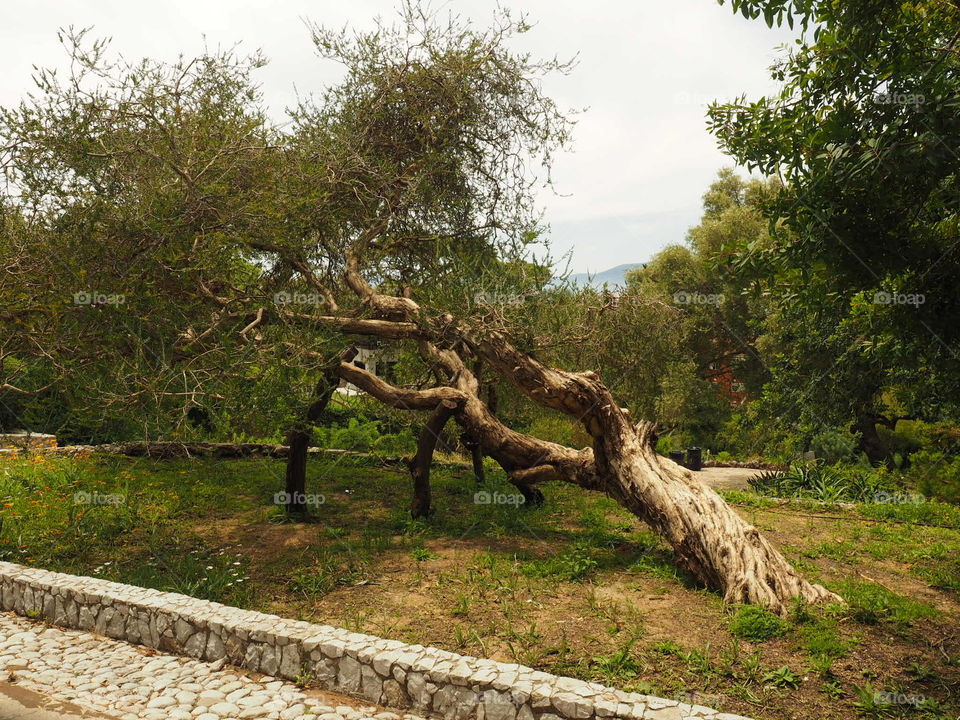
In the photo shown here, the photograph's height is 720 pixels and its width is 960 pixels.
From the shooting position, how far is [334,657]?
6.30 meters

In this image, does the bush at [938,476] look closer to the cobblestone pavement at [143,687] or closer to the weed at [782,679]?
the weed at [782,679]

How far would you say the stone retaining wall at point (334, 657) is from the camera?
5383 millimetres

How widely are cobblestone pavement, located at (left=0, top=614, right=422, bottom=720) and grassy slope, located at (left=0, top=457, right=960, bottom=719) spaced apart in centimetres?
115

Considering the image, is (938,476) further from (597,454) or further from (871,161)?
(871,161)

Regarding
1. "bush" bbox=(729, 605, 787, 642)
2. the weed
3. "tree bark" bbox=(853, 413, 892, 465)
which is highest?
"tree bark" bbox=(853, 413, 892, 465)

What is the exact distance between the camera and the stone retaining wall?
17.7 feet

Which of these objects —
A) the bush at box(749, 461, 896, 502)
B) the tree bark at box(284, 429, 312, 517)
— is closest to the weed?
the tree bark at box(284, 429, 312, 517)

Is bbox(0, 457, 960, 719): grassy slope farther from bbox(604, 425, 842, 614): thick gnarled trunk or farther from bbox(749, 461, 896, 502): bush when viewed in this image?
bbox(749, 461, 896, 502): bush

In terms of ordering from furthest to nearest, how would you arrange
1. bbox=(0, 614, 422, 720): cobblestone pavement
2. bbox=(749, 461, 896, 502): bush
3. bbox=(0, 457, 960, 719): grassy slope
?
bbox=(749, 461, 896, 502): bush < bbox=(0, 457, 960, 719): grassy slope < bbox=(0, 614, 422, 720): cobblestone pavement

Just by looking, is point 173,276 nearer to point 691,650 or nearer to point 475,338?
point 475,338

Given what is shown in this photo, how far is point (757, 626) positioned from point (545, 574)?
2.62 m

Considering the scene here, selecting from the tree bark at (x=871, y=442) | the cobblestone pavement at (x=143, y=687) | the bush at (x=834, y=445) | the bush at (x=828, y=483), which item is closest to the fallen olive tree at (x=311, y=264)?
the cobblestone pavement at (x=143, y=687)

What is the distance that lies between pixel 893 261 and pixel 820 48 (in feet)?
6.62

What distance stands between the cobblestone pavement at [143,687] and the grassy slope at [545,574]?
1.15 m
